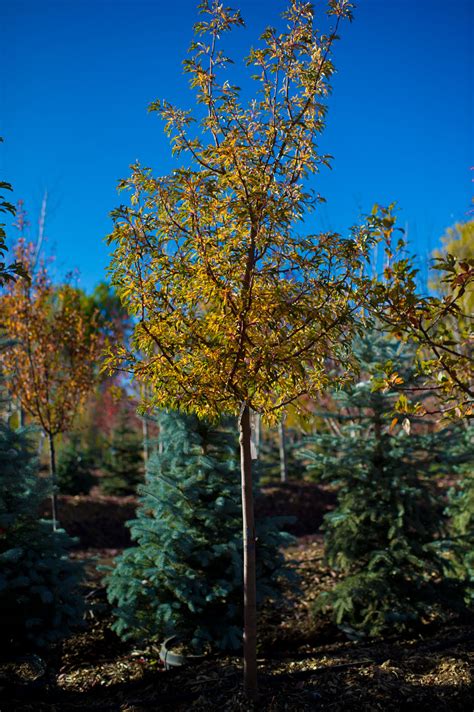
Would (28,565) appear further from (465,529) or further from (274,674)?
(465,529)

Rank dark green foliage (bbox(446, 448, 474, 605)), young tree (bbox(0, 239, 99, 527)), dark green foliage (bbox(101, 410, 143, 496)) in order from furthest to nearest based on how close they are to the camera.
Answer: dark green foliage (bbox(101, 410, 143, 496)) < young tree (bbox(0, 239, 99, 527)) < dark green foliage (bbox(446, 448, 474, 605))

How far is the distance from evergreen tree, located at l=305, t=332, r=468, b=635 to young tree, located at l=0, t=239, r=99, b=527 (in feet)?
17.1

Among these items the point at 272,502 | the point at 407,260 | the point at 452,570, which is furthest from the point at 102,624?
the point at 272,502

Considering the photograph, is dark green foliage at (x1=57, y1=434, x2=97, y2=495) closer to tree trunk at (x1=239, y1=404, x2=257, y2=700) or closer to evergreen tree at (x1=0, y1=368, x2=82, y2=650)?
evergreen tree at (x1=0, y1=368, x2=82, y2=650)

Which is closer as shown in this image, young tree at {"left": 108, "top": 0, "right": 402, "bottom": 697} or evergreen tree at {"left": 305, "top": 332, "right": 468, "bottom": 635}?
young tree at {"left": 108, "top": 0, "right": 402, "bottom": 697}

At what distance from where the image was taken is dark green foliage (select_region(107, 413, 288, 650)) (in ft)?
17.1

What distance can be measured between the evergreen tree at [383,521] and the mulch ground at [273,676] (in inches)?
11.7

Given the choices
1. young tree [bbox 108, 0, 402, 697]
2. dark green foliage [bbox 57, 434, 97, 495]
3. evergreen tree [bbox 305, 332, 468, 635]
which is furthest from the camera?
dark green foliage [bbox 57, 434, 97, 495]

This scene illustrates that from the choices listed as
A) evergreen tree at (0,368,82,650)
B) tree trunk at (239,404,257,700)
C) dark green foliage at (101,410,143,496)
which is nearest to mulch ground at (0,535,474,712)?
tree trunk at (239,404,257,700)

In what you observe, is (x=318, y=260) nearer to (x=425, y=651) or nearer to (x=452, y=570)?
(x=425, y=651)

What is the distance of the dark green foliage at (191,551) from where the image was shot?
5.20 meters

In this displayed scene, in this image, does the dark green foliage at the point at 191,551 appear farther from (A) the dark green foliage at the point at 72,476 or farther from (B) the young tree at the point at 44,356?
(A) the dark green foliage at the point at 72,476

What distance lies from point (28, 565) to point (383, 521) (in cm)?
353

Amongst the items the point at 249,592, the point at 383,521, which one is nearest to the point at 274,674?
the point at 249,592
